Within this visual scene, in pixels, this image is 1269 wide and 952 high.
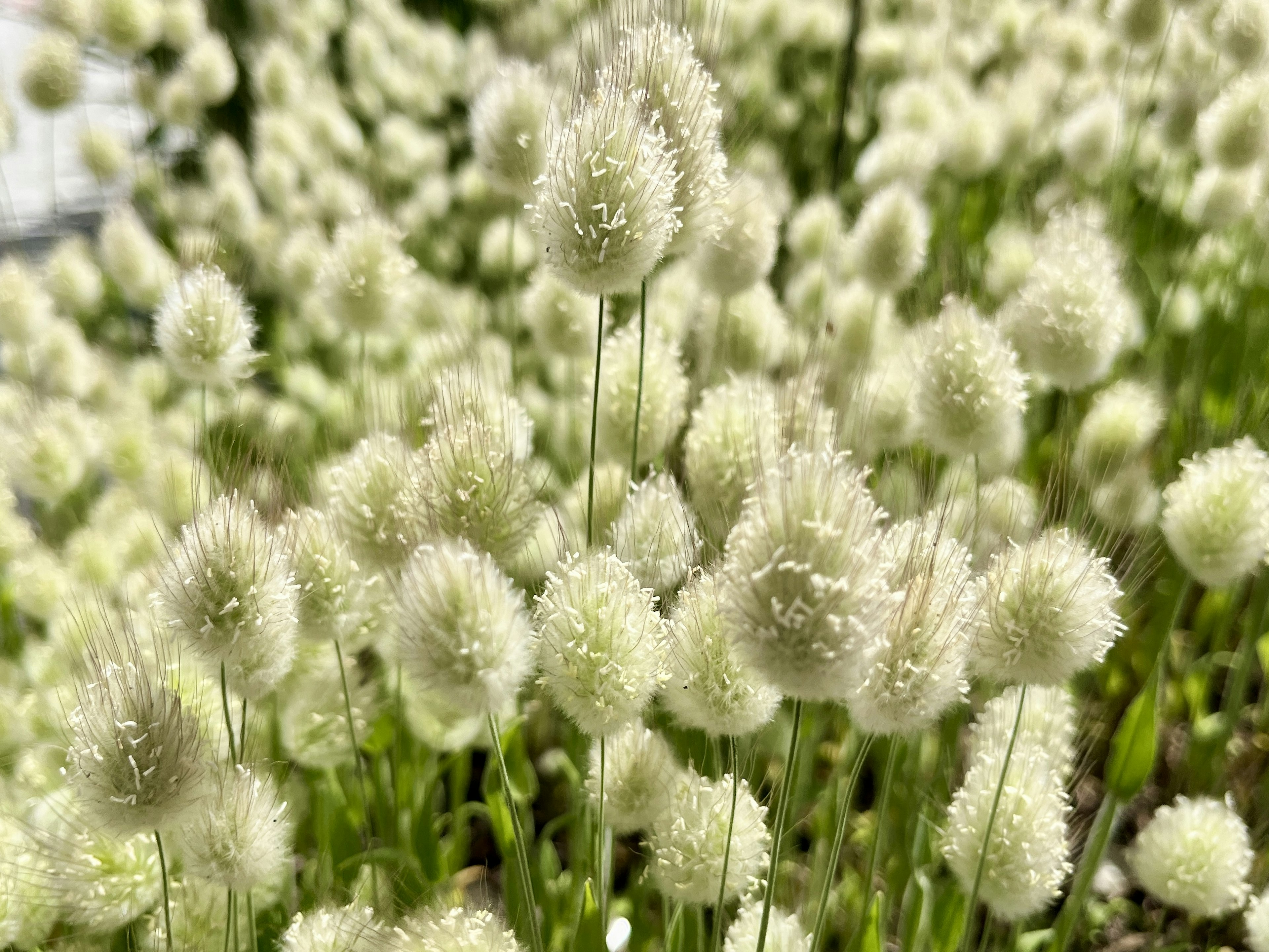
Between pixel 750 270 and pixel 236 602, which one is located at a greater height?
pixel 750 270

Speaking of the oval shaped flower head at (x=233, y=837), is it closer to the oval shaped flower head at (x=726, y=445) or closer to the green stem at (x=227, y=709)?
the green stem at (x=227, y=709)

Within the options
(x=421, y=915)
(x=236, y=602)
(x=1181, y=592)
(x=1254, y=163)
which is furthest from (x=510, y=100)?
(x=1254, y=163)

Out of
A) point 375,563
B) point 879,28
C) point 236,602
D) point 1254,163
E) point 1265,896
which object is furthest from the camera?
point 879,28

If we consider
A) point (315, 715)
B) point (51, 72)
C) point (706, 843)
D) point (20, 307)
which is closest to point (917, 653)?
point (706, 843)

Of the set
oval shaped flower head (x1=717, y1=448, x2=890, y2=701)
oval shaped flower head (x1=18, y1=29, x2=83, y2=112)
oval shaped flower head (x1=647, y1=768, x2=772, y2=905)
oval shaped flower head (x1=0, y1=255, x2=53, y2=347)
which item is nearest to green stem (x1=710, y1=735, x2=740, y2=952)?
oval shaped flower head (x1=647, y1=768, x2=772, y2=905)

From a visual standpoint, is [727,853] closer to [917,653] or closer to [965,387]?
[917,653]

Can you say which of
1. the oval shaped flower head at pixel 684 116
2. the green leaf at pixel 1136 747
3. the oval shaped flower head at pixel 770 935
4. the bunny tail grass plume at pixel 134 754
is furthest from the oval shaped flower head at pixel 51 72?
the green leaf at pixel 1136 747

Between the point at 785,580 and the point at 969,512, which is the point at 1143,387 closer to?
the point at 969,512
